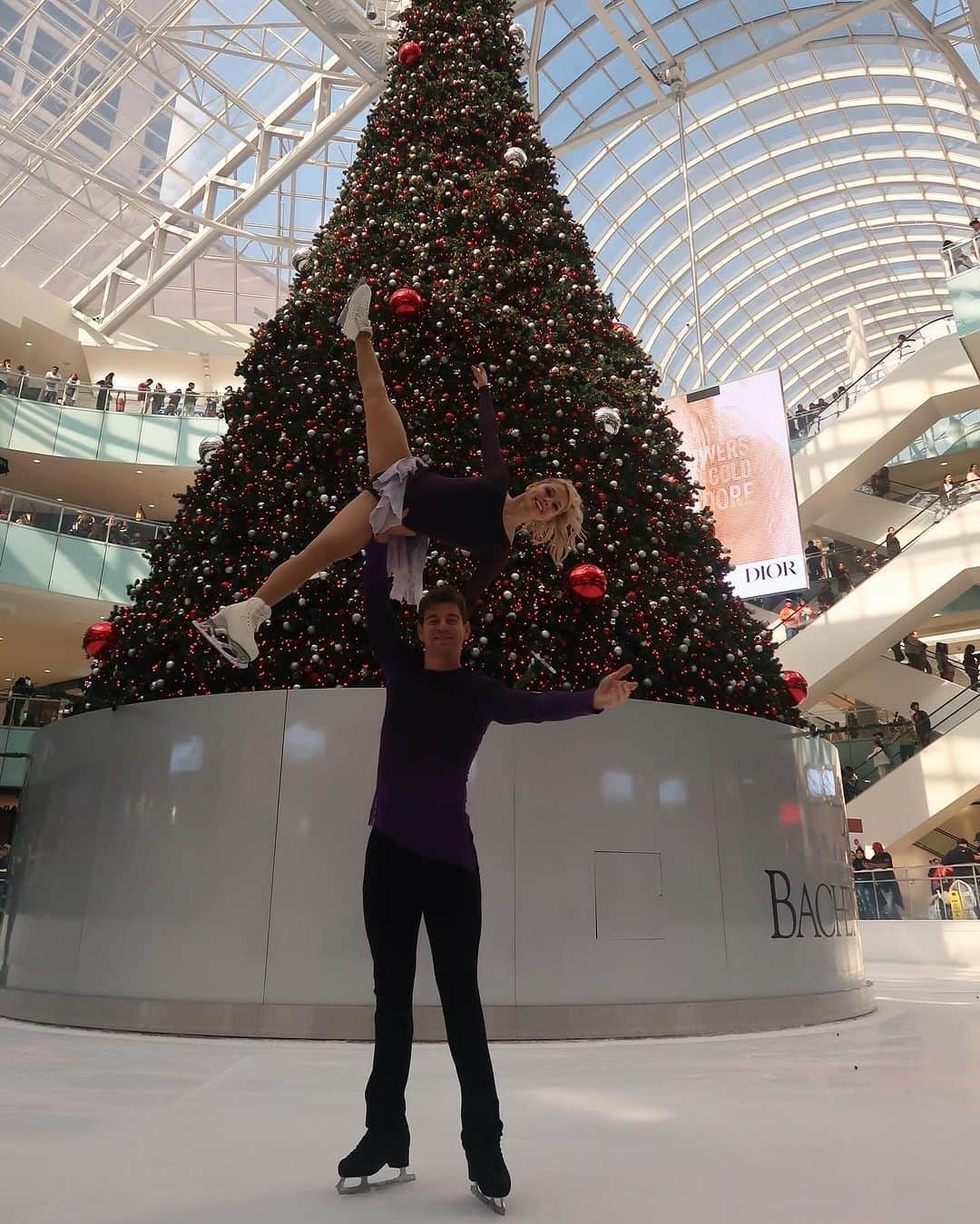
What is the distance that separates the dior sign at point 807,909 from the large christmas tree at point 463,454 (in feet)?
4.26

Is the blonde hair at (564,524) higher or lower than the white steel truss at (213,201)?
lower

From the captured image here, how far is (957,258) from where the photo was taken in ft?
75.9

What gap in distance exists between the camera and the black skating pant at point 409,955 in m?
2.48

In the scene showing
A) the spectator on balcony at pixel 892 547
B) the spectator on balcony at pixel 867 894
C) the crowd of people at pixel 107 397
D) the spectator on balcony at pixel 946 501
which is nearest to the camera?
the spectator on balcony at pixel 867 894

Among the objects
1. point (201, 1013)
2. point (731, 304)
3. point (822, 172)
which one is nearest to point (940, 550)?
point (201, 1013)

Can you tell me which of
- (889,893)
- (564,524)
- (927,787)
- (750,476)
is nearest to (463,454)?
(564,524)

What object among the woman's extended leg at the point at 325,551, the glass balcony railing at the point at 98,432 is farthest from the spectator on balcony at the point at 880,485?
the woman's extended leg at the point at 325,551

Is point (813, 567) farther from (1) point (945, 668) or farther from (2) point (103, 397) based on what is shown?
(2) point (103, 397)

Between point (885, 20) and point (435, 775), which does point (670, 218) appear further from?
point (435, 775)

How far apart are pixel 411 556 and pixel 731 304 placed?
150ft

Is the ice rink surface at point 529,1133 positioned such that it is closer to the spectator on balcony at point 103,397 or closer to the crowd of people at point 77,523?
the crowd of people at point 77,523

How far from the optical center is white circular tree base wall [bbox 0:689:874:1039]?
18.3 feet

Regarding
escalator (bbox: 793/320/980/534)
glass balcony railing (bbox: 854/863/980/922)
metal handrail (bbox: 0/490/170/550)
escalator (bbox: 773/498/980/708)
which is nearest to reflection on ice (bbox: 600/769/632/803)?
glass balcony railing (bbox: 854/863/980/922)

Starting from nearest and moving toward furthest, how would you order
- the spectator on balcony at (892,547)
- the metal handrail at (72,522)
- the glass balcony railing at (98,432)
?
the metal handrail at (72,522)
the spectator on balcony at (892,547)
the glass balcony railing at (98,432)
